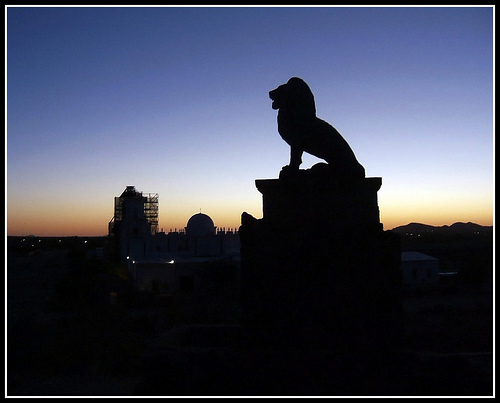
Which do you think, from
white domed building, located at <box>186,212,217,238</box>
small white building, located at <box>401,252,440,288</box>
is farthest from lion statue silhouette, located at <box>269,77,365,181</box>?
white domed building, located at <box>186,212,217,238</box>

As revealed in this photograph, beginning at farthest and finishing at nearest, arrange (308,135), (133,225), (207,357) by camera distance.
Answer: (133,225) → (308,135) → (207,357)

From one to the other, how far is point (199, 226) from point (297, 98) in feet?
96.0

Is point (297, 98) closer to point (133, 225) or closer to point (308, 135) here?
point (308, 135)

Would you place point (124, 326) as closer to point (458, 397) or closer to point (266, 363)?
point (266, 363)

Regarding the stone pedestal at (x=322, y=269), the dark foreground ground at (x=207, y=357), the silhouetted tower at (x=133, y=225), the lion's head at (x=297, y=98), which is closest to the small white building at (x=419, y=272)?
the dark foreground ground at (x=207, y=357)

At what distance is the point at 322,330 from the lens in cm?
440

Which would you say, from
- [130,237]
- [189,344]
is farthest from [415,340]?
[130,237]

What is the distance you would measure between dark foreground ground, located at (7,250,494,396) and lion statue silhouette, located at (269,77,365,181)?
193 cm

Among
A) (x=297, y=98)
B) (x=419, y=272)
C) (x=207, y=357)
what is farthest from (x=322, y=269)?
(x=419, y=272)

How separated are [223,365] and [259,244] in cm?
128

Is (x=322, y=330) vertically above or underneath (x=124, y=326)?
above

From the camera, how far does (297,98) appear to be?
4.89 meters

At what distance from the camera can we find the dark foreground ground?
164 inches

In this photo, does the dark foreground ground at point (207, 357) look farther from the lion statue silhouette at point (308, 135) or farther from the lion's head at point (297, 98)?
the lion's head at point (297, 98)
